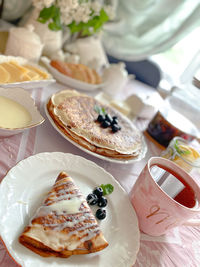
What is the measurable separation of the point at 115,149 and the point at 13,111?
351mm

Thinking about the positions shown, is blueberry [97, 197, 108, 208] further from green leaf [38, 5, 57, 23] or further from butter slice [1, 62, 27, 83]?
green leaf [38, 5, 57, 23]

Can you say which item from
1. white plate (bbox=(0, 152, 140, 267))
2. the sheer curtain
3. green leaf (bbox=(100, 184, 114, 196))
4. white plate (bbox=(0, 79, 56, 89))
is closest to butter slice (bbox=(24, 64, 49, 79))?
white plate (bbox=(0, 79, 56, 89))

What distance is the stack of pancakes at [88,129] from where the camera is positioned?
0.79m

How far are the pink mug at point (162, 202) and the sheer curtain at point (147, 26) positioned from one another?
1.41 meters

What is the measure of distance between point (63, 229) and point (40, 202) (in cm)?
10

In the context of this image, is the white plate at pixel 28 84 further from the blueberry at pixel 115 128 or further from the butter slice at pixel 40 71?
the blueberry at pixel 115 128

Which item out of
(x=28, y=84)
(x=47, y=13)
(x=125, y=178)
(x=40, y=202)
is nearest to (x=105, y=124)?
(x=125, y=178)

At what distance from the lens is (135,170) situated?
843 millimetres

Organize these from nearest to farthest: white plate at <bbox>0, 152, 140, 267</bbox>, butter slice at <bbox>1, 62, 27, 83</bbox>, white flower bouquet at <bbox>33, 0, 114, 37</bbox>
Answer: white plate at <bbox>0, 152, 140, 267</bbox>, butter slice at <bbox>1, 62, 27, 83</bbox>, white flower bouquet at <bbox>33, 0, 114, 37</bbox>

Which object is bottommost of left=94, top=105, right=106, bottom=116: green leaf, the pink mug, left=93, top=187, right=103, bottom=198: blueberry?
left=93, top=187, right=103, bottom=198: blueberry

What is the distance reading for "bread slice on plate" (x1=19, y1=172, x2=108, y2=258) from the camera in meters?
0.44

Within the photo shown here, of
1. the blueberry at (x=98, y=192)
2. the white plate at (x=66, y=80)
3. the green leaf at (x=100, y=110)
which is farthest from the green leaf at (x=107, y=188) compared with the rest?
the white plate at (x=66, y=80)

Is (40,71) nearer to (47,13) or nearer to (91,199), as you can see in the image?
(47,13)

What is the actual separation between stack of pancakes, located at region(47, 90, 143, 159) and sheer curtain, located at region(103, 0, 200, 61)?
108cm
